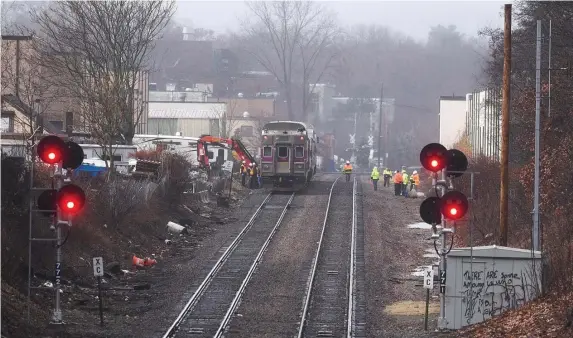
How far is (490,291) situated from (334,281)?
232 inches

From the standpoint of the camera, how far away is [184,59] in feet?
520

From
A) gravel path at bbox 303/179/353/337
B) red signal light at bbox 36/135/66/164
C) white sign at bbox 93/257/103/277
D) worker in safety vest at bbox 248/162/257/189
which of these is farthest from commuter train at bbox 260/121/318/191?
red signal light at bbox 36/135/66/164

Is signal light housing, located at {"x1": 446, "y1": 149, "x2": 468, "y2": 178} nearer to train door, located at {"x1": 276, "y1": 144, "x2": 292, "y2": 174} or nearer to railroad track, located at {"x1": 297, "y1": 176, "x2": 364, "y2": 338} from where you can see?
railroad track, located at {"x1": 297, "y1": 176, "x2": 364, "y2": 338}

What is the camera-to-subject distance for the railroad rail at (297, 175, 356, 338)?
19641 millimetres

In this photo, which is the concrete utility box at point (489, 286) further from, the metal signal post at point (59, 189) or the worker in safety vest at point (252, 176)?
the worker in safety vest at point (252, 176)

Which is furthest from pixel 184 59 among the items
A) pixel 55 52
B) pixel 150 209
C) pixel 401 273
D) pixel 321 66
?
pixel 401 273

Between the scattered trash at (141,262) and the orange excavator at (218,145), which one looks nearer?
the scattered trash at (141,262)

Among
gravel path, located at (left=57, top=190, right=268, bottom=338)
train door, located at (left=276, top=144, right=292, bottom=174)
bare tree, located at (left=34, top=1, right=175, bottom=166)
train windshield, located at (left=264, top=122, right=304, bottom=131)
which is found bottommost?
gravel path, located at (left=57, top=190, right=268, bottom=338)

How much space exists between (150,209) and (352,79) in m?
104

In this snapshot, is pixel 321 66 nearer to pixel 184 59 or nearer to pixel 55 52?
pixel 184 59

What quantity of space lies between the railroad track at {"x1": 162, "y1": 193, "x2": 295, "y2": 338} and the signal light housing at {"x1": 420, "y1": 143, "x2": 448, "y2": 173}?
4868mm

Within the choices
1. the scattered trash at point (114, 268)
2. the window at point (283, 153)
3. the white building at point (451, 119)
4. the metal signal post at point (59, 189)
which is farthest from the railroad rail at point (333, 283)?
the white building at point (451, 119)

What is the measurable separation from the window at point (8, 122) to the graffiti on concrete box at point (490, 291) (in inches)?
1045

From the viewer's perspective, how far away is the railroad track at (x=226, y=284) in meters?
19.4
